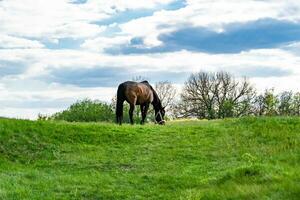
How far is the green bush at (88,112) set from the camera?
5341cm

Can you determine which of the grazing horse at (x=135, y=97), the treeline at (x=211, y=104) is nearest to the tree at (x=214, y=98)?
the treeline at (x=211, y=104)

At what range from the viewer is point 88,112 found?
54.8 m

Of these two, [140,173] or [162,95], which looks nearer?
[140,173]

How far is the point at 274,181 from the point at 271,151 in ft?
19.1

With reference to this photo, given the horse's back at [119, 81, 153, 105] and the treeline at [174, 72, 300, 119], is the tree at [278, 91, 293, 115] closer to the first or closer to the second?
the treeline at [174, 72, 300, 119]

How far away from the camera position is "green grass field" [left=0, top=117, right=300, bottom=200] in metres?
12.6

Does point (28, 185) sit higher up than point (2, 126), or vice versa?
point (2, 126)

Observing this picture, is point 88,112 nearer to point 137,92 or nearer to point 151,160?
point 137,92

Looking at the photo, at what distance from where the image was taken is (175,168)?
16125 millimetres

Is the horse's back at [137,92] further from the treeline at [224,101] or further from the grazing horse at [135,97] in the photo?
the treeline at [224,101]

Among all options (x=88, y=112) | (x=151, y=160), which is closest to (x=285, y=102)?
(x=88, y=112)

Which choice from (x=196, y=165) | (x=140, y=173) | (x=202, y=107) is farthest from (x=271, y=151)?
(x=202, y=107)

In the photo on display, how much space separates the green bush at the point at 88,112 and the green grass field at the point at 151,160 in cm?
2982

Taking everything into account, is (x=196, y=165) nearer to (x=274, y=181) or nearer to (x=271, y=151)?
(x=271, y=151)
